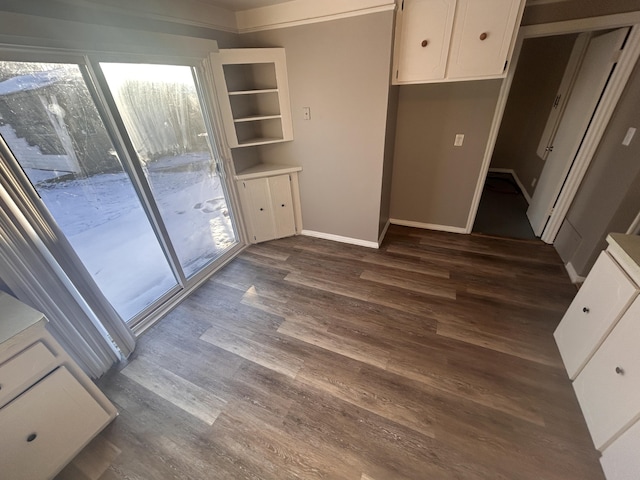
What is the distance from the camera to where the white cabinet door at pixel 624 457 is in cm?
106

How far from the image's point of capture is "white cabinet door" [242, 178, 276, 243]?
2.92m

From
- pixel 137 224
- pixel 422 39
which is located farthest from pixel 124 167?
pixel 422 39

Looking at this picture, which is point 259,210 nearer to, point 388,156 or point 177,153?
point 177,153

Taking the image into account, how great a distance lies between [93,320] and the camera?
1671 millimetres

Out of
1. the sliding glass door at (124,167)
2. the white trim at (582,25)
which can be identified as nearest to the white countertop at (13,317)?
the sliding glass door at (124,167)

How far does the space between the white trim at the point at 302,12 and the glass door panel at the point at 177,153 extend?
0.79 meters

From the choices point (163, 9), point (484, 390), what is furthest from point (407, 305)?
point (163, 9)

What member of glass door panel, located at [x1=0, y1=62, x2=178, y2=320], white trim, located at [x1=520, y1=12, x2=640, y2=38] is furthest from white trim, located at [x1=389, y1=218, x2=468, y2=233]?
glass door panel, located at [x1=0, y1=62, x2=178, y2=320]

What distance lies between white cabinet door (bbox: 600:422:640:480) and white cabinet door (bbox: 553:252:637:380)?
44 centimetres

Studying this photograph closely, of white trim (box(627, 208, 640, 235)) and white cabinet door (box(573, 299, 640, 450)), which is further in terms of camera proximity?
white trim (box(627, 208, 640, 235))

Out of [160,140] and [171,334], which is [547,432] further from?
[160,140]

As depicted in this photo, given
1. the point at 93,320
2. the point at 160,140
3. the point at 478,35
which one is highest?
the point at 478,35

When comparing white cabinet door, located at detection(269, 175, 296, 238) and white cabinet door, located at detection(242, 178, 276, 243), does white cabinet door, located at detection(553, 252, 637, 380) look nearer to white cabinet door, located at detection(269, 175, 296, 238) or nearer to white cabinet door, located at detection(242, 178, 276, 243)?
white cabinet door, located at detection(269, 175, 296, 238)

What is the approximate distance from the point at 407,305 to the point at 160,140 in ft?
8.43
